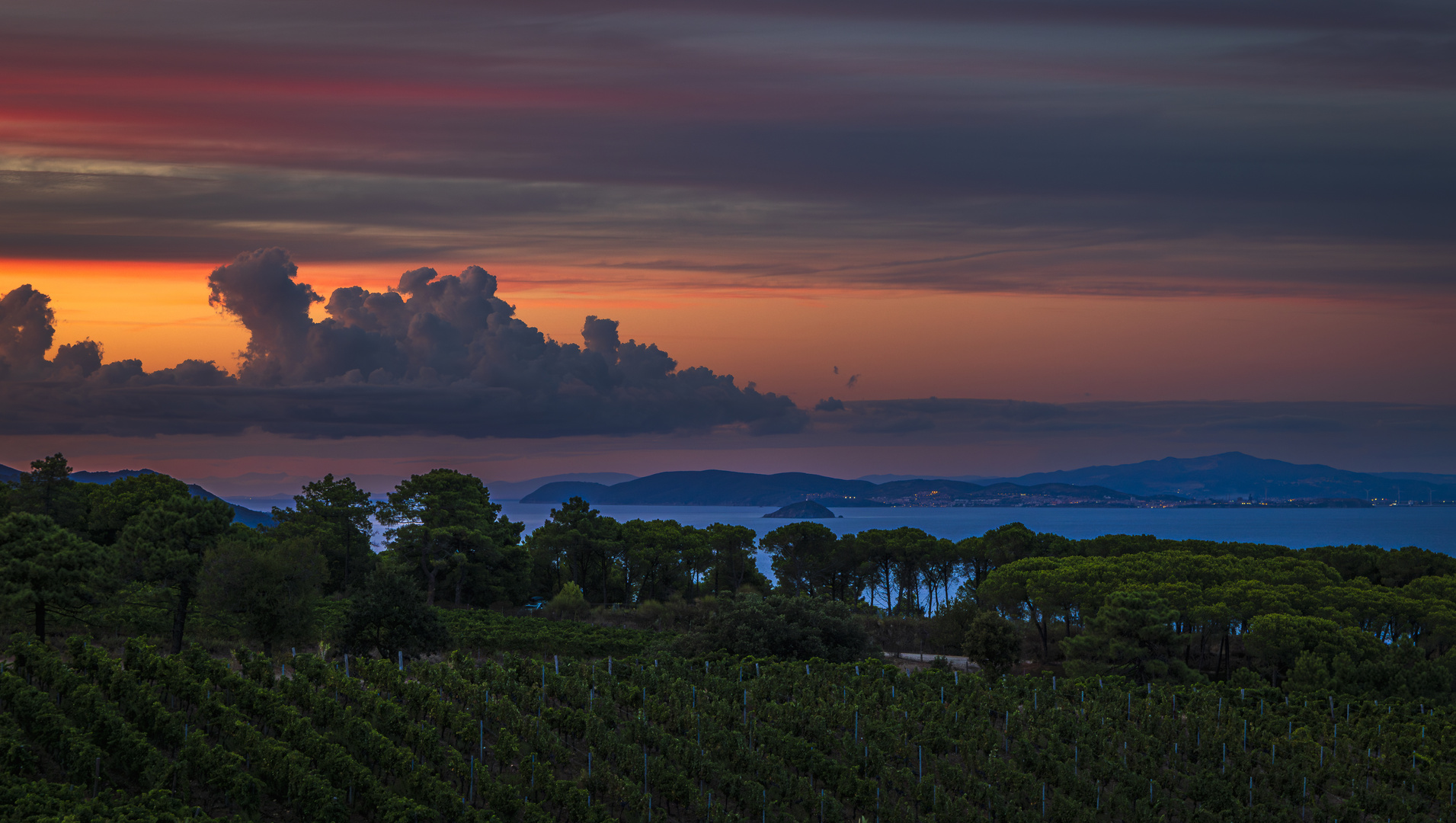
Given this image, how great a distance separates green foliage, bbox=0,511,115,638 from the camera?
1351 inches

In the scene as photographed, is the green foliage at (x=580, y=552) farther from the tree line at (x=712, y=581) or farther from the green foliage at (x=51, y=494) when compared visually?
the green foliage at (x=51, y=494)

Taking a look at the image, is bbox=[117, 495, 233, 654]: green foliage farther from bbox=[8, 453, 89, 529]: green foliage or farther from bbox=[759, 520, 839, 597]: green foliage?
bbox=[759, 520, 839, 597]: green foliage

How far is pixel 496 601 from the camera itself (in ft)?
233

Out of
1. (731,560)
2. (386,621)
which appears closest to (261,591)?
(386,621)

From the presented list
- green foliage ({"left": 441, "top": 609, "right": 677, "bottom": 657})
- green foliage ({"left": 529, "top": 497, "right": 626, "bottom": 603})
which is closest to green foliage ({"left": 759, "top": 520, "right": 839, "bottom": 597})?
green foliage ({"left": 529, "top": 497, "right": 626, "bottom": 603})

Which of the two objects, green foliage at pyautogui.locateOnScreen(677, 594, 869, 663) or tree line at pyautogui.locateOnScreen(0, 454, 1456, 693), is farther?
green foliage at pyautogui.locateOnScreen(677, 594, 869, 663)

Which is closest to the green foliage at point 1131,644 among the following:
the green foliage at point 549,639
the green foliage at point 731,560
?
the green foliage at point 549,639

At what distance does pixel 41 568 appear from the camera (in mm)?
34531

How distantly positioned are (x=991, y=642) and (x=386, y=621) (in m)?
26.8

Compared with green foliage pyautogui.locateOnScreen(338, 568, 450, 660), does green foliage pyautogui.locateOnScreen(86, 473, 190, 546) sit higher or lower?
higher

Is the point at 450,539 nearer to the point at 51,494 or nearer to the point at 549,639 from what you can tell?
the point at 549,639

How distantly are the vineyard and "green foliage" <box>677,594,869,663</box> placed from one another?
18.5ft

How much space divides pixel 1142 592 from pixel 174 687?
41129 millimetres

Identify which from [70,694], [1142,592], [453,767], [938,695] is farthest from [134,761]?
[1142,592]
